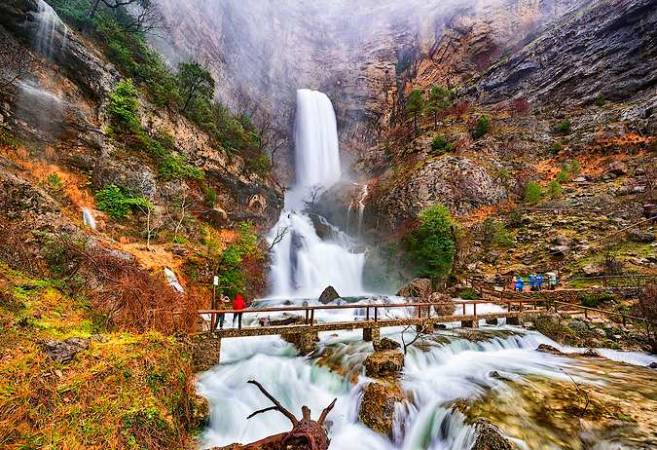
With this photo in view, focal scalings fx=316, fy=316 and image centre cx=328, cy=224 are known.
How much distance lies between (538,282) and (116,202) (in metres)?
21.3

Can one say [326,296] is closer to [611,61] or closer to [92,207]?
[92,207]

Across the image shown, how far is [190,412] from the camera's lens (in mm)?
6043

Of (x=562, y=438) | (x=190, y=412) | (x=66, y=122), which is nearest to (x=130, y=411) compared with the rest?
(x=190, y=412)

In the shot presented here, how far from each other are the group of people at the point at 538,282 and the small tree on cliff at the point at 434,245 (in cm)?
412

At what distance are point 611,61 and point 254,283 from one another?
118 feet

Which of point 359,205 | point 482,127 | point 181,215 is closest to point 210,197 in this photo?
point 181,215

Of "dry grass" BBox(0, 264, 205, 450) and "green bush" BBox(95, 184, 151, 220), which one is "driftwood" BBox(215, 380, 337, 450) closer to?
"dry grass" BBox(0, 264, 205, 450)

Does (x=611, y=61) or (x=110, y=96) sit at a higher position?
(x=611, y=61)

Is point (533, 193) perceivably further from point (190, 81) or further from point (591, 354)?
point (190, 81)

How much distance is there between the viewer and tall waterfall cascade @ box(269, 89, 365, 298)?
2361 centimetres

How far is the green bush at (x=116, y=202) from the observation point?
49.0ft

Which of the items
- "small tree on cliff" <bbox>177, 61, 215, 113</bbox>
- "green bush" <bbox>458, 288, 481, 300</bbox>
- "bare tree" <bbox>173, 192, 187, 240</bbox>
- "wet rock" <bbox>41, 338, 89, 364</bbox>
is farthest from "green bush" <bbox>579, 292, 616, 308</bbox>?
"small tree on cliff" <bbox>177, 61, 215, 113</bbox>

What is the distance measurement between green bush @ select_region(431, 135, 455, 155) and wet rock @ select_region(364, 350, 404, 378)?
1000 inches

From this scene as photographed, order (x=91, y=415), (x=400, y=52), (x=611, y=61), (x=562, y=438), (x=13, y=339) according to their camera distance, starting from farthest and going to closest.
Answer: (x=400, y=52) → (x=611, y=61) → (x=562, y=438) → (x=13, y=339) → (x=91, y=415)
